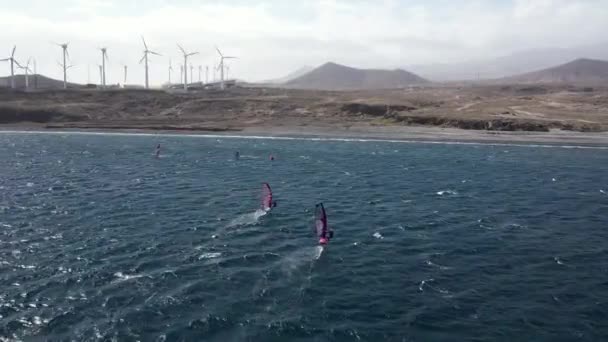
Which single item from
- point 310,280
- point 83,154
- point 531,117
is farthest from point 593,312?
point 531,117

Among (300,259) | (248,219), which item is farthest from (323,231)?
(248,219)

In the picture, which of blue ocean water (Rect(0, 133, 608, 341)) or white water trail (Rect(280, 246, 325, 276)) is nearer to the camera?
blue ocean water (Rect(0, 133, 608, 341))

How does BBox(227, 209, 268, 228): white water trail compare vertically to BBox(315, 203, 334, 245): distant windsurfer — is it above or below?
below

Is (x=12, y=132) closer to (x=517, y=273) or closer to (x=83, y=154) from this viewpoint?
(x=83, y=154)

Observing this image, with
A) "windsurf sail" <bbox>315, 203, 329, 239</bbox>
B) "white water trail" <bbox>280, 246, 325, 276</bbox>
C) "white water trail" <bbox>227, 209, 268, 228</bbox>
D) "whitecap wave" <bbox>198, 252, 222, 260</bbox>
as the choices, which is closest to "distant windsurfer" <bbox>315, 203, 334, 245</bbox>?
"windsurf sail" <bbox>315, 203, 329, 239</bbox>

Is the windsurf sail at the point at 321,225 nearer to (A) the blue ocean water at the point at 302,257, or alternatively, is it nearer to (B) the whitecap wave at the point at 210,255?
(A) the blue ocean water at the point at 302,257

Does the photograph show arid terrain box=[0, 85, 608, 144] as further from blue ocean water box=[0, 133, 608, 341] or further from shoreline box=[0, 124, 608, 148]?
blue ocean water box=[0, 133, 608, 341]
